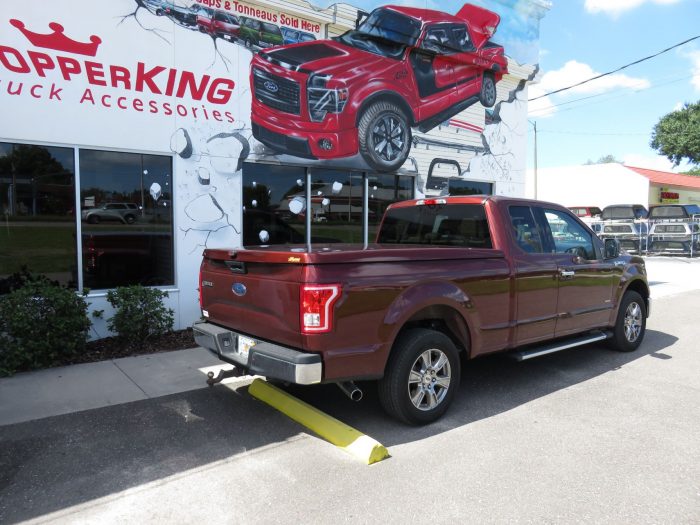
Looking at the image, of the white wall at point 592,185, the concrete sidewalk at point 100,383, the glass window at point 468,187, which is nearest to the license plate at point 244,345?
the concrete sidewalk at point 100,383

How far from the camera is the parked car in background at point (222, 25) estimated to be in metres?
7.53

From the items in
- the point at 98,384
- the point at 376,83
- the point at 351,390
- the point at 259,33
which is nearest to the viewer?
the point at 351,390

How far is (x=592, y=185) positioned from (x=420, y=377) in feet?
134

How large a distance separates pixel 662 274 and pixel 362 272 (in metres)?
14.9

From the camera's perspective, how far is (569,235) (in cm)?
591

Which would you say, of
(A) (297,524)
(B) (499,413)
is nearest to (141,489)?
(A) (297,524)

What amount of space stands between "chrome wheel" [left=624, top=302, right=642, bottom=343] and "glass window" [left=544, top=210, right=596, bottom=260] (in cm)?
126

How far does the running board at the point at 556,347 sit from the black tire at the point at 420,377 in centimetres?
92

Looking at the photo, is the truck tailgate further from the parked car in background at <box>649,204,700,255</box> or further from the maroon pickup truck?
the parked car in background at <box>649,204,700,255</box>

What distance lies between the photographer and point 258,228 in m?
8.27

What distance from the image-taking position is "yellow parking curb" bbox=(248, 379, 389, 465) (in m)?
3.69

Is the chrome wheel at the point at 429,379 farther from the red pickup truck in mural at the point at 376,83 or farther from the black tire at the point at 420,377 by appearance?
the red pickup truck in mural at the point at 376,83

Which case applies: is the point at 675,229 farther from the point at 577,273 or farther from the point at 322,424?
the point at 322,424

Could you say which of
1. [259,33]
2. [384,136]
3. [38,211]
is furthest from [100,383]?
[384,136]
